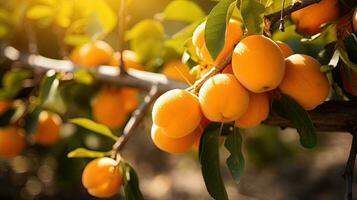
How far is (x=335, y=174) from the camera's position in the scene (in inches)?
96.2

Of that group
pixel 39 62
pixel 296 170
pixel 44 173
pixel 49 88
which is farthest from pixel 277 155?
pixel 49 88

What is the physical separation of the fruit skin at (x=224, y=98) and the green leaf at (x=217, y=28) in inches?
1.4

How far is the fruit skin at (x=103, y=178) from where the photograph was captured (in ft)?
2.76

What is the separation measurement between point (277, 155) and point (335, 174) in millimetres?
314

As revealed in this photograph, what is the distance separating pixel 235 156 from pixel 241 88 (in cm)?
12

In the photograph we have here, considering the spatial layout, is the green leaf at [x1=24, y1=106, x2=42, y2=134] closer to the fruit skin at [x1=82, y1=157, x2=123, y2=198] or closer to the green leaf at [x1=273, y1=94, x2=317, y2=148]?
the fruit skin at [x1=82, y1=157, x2=123, y2=198]

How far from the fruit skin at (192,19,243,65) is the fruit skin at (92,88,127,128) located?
0.59 m

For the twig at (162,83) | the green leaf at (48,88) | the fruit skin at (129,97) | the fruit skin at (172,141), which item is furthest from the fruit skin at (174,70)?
the fruit skin at (172,141)

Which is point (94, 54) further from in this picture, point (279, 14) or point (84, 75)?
point (279, 14)

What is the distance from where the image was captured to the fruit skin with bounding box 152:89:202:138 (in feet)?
2.19

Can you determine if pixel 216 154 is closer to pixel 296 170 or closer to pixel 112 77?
pixel 112 77

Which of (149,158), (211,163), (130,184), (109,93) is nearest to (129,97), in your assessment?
(109,93)

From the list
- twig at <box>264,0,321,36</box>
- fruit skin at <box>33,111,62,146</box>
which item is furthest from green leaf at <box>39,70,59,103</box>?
twig at <box>264,0,321,36</box>

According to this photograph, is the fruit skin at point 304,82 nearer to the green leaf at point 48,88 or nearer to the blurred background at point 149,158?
the blurred background at point 149,158
